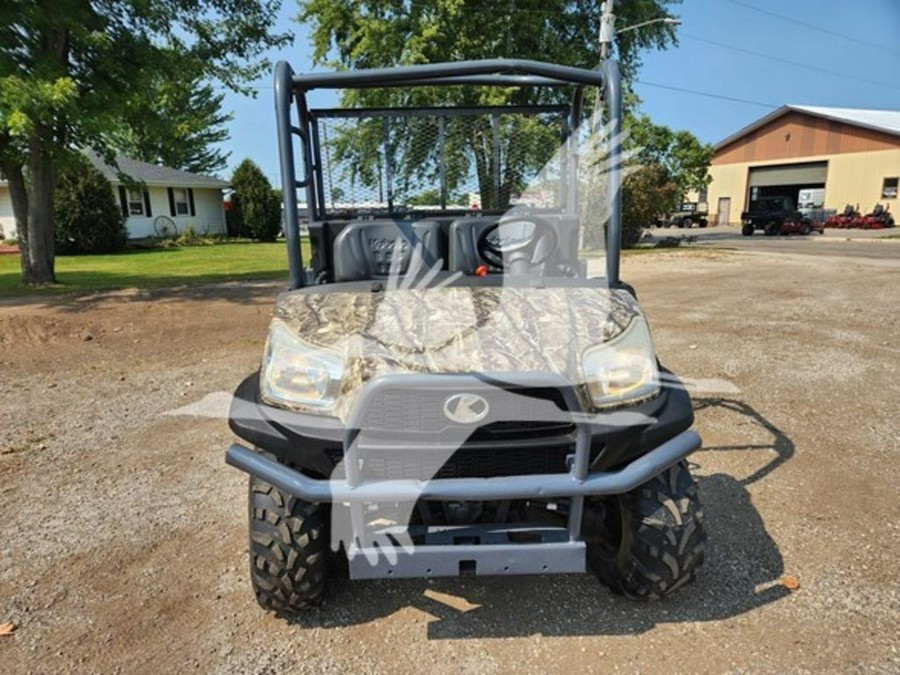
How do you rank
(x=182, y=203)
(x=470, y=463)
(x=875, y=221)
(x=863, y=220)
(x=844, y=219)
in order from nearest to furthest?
(x=470, y=463) → (x=182, y=203) → (x=875, y=221) → (x=863, y=220) → (x=844, y=219)

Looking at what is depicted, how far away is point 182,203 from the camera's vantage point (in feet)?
91.1

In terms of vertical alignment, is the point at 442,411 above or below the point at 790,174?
below

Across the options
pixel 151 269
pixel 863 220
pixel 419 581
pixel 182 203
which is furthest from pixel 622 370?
pixel 863 220

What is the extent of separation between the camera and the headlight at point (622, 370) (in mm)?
2197

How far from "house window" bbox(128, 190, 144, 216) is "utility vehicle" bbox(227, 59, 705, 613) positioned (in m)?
25.6

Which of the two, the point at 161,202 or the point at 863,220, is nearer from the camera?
the point at 161,202

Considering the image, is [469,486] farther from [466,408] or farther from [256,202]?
[256,202]

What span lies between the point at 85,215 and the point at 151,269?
7.29 meters

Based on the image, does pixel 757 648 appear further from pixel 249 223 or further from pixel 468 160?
pixel 249 223

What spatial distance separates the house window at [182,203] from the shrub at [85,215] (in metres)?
6.20

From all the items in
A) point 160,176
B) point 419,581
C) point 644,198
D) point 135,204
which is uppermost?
point 160,176

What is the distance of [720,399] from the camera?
5.07m

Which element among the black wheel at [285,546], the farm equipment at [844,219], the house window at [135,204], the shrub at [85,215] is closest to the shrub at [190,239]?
the house window at [135,204]

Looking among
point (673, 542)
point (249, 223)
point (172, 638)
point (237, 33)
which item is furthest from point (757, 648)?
point (249, 223)
